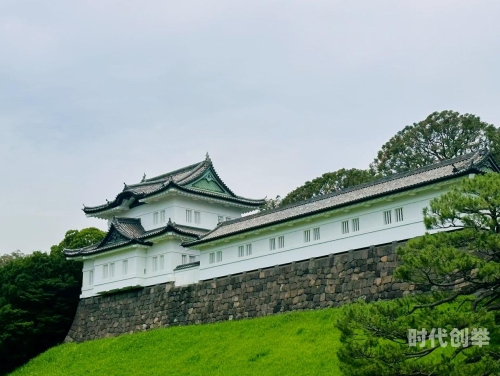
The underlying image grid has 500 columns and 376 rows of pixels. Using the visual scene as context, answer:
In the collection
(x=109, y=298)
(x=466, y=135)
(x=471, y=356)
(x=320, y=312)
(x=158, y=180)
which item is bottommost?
(x=471, y=356)

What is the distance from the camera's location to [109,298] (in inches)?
1324

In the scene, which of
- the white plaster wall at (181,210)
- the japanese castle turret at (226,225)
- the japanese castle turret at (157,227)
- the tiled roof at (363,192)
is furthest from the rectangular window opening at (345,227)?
the white plaster wall at (181,210)

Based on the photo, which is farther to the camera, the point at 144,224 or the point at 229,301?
the point at 144,224

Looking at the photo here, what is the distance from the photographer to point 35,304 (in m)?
35.1

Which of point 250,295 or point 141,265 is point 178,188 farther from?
point 250,295

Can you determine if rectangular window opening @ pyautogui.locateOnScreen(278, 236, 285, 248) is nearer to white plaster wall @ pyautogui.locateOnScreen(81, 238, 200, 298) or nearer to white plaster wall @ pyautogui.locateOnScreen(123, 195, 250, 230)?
white plaster wall @ pyautogui.locateOnScreen(81, 238, 200, 298)

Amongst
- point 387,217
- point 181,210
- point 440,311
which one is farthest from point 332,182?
point 440,311

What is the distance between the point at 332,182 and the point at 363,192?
19954 mm

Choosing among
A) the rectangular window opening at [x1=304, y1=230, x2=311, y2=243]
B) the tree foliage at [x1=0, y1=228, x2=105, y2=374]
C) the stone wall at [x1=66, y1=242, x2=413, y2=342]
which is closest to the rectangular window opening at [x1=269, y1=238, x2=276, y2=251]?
the stone wall at [x1=66, y1=242, x2=413, y2=342]

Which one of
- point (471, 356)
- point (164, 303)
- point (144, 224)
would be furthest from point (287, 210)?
point (471, 356)

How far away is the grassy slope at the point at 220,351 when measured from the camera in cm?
2041

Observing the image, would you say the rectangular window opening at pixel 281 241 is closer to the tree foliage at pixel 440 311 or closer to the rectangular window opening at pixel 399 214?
the rectangular window opening at pixel 399 214

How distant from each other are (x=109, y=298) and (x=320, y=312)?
1363cm

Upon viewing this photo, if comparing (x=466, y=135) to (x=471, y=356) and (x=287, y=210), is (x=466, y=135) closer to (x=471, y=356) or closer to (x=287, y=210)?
(x=287, y=210)
